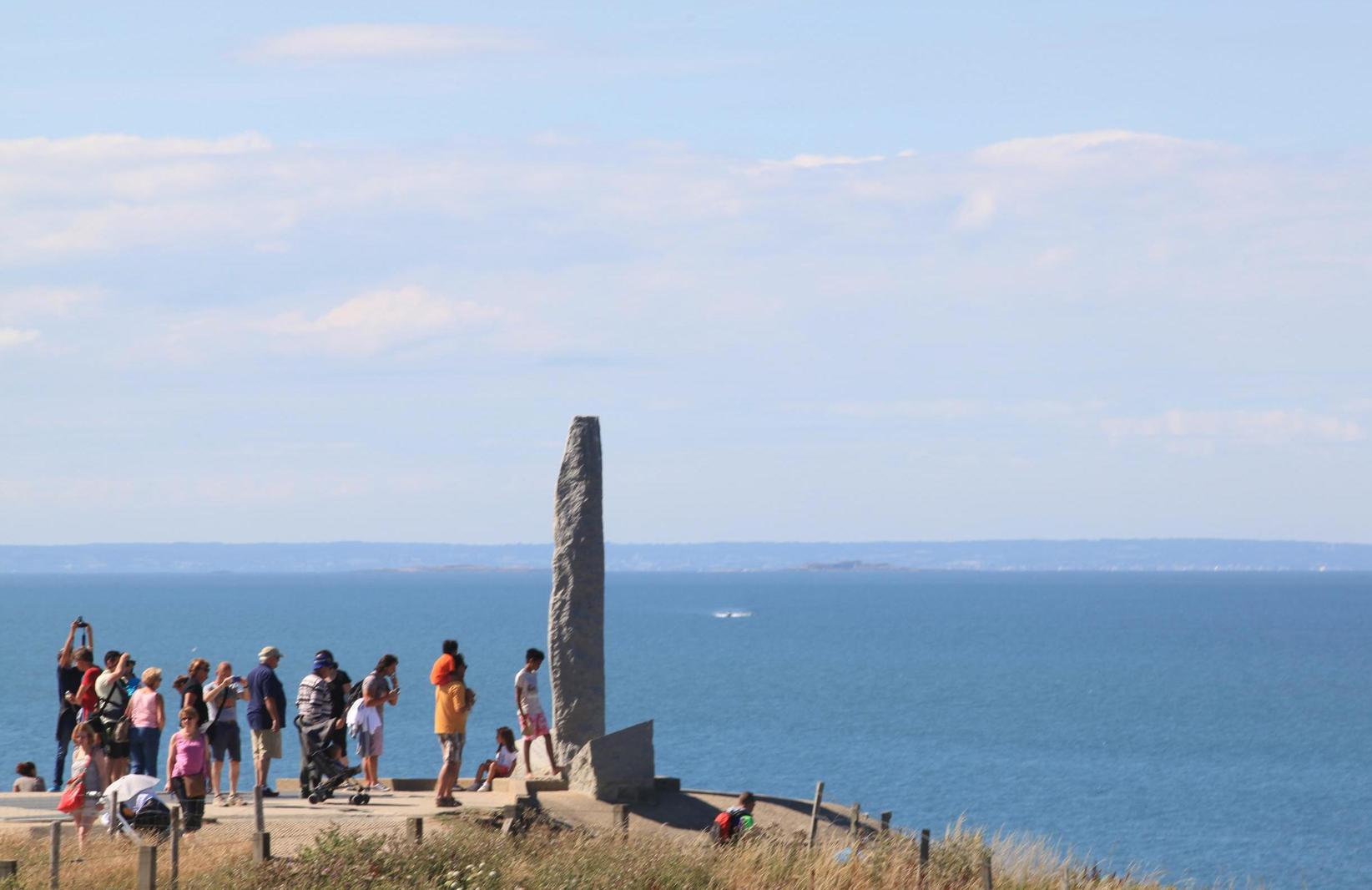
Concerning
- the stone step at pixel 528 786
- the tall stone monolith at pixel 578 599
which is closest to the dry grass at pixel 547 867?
the stone step at pixel 528 786

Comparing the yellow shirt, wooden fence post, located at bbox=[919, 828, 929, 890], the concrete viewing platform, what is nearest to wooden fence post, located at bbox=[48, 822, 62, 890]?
the concrete viewing platform

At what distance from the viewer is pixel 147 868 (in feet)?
44.8

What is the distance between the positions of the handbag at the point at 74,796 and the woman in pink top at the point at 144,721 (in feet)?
1.68

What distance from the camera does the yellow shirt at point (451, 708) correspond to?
17.7 meters

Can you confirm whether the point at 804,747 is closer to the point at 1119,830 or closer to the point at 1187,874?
the point at 1119,830

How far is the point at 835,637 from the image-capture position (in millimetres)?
131500

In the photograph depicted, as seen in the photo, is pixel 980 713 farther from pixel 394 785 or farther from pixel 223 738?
pixel 223 738

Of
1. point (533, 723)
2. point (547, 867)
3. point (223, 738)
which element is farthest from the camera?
point (533, 723)

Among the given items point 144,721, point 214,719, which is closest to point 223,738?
point 214,719

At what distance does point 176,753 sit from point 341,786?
106 inches

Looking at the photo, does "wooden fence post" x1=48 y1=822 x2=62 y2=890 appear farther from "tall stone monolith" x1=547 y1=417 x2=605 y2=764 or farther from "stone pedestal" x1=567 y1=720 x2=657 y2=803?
"tall stone monolith" x1=547 y1=417 x2=605 y2=764

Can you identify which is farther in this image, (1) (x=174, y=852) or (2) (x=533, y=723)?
(2) (x=533, y=723)

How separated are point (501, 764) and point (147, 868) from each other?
8.51 metres

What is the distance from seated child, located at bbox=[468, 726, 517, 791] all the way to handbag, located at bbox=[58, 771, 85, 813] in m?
5.57
